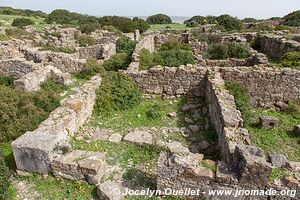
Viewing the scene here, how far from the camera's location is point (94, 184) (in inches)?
234

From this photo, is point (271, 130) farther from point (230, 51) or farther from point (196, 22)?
point (196, 22)

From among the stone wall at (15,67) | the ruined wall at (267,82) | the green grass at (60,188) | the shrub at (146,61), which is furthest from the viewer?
the shrub at (146,61)

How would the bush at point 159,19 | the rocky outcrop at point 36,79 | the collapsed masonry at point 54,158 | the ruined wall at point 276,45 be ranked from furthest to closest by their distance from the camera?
1. the bush at point 159,19
2. the ruined wall at point 276,45
3. the rocky outcrop at point 36,79
4. the collapsed masonry at point 54,158

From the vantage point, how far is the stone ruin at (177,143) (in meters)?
5.26

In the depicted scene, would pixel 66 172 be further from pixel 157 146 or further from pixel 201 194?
pixel 201 194

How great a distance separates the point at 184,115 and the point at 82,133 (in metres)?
3.43

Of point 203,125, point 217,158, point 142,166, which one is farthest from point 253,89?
point 142,166

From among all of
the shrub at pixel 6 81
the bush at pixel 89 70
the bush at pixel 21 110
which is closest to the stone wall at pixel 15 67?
the shrub at pixel 6 81

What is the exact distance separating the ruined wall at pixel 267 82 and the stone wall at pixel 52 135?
5353 millimetres

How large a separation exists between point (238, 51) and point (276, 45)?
331 centimetres

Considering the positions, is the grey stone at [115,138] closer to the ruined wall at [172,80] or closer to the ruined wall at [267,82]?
the ruined wall at [172,80]

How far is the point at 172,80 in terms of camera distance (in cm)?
1054

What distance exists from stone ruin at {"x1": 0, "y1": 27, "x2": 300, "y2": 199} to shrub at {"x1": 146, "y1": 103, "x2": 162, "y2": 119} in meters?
1.25

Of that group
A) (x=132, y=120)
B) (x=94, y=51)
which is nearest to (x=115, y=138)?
(x=132, y=120)
